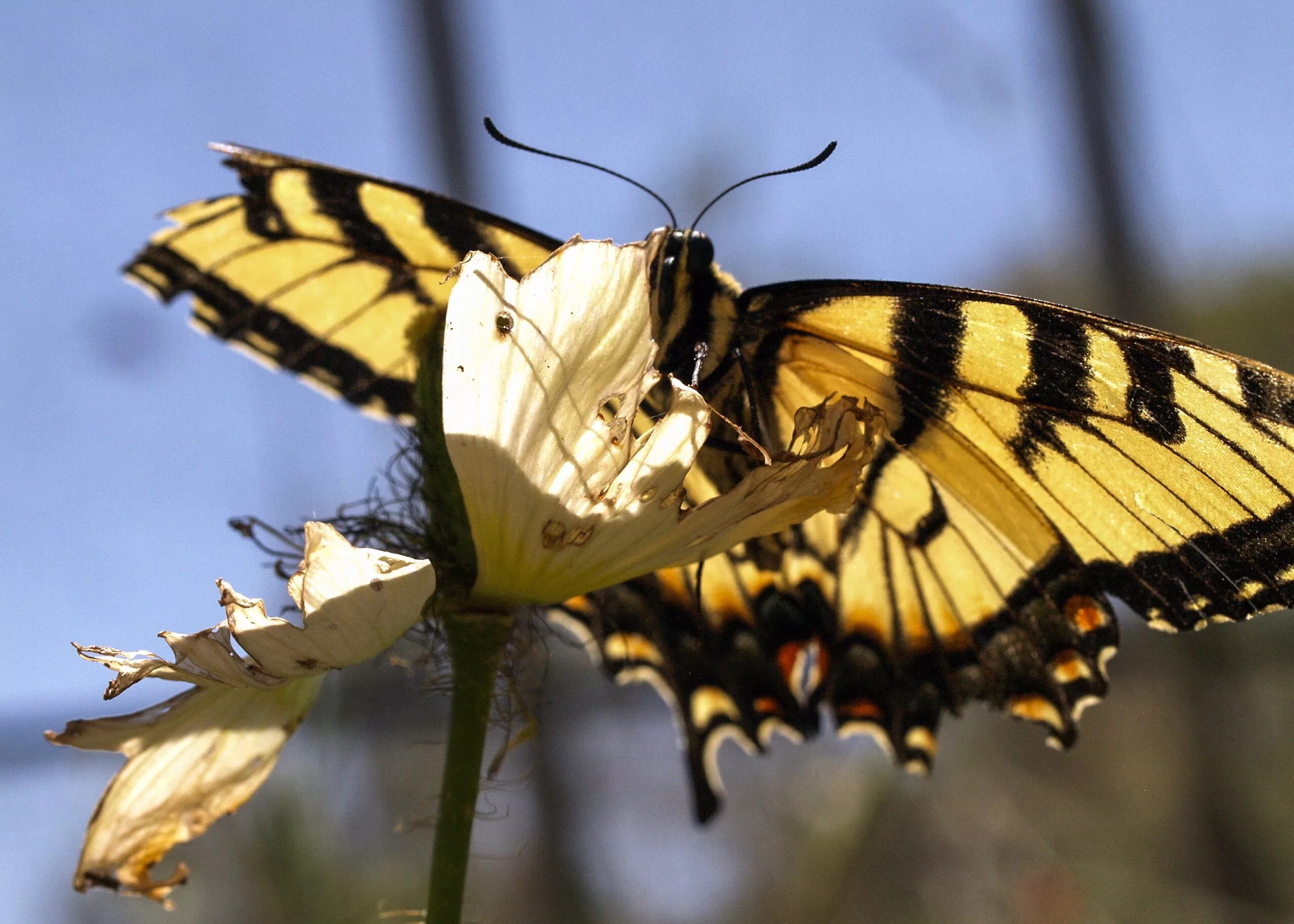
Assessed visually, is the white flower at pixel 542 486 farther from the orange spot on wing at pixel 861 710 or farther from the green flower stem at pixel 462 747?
the orange spot on wing at pixel 861 710

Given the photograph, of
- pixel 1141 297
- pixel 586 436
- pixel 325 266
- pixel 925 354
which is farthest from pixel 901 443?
pixel 1141 297

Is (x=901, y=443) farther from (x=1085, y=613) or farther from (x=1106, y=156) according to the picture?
(x=1106, y=156)

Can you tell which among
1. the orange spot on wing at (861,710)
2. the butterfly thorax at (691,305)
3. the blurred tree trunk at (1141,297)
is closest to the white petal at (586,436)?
the butterfly thorax at (691,305)

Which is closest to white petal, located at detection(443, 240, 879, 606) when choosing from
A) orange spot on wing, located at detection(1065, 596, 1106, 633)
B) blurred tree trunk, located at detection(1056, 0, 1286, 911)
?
orange spot on wing, located at detection(1065, 596, 1106, 633)

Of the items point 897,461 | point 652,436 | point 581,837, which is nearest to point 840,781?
point 581,837

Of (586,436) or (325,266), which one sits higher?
(325,266)

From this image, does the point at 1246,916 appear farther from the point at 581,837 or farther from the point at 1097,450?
the point at 1097,450
